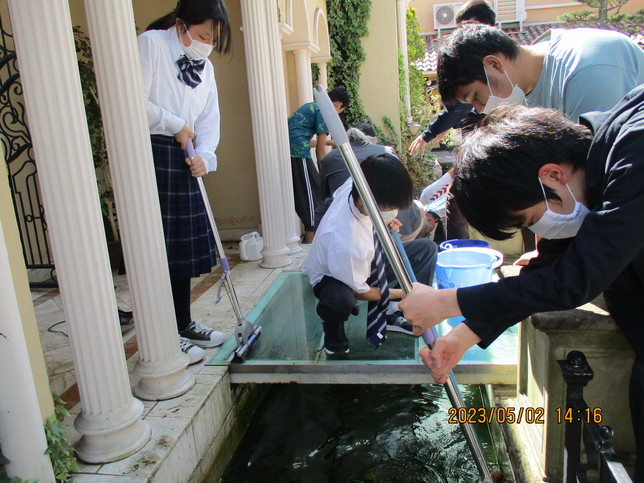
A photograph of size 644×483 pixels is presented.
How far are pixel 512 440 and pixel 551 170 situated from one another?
1381 millimetres

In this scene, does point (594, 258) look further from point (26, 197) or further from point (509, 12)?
Result: point (509, 12)

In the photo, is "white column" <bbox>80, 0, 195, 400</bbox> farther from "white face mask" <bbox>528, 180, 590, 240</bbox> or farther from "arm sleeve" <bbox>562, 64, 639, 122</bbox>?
"arm sleeve" <bbox>562, 64, 639, 122</bbox>

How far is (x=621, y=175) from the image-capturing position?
1.23 metres

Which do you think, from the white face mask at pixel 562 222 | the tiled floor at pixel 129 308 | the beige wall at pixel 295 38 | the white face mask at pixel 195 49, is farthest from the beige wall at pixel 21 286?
the beige wall at pixel 295 38

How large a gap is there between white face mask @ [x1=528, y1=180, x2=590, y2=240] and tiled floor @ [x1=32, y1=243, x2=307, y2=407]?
200cm

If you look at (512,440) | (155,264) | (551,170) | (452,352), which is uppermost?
(551,170)

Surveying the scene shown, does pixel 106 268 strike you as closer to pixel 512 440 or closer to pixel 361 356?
pixel 361 356

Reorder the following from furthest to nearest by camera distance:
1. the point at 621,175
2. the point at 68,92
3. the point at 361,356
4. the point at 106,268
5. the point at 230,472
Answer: the point at 361,356 → the point at 230,472 → the point at 106,268 → the point at 68,92 → the point at 621,175

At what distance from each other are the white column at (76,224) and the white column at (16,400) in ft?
0.70

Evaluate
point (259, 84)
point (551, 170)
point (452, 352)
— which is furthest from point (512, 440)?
point (259, 84)

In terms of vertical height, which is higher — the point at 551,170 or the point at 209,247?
the point at 551,170

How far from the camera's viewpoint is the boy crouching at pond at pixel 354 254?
264 centimetres

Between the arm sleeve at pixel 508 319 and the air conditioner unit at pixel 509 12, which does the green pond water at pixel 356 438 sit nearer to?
the arm sleeve at pixel 508 319

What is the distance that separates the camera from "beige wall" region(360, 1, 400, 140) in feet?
35.2
